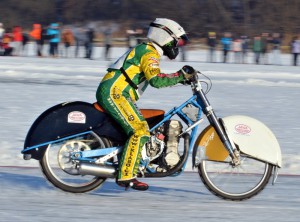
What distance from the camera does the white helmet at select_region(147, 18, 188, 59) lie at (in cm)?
718

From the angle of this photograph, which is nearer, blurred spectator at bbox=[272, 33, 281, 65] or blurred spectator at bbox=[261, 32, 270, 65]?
blurred spectator at bbox=[261, 32, 270, 65]

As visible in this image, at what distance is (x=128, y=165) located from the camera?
7195 mm

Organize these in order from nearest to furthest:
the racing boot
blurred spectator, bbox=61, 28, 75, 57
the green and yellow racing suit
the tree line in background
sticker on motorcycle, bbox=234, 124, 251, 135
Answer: the green and yellow racing suit, the racing boot, sticker on motorcycle, bbox=234, 124, 251, 135, blurred spectator, bbox=61, 28, 75, 57, the tree line in background

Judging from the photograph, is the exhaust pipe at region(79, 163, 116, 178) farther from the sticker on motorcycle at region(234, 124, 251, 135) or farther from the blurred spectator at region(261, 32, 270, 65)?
the blurred spectator at region(261, 32, 270, 65)

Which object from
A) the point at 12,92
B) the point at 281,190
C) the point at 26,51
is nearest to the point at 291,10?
the point at 26,51

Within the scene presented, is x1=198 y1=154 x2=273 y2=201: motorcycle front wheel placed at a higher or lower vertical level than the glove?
lower

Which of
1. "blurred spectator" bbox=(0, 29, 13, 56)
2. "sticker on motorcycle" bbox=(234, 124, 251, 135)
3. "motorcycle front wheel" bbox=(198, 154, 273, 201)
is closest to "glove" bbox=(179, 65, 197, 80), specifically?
"sticker on motorcycle" bbox=(234, 124, 251, 135)

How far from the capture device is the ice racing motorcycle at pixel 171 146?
7301mm

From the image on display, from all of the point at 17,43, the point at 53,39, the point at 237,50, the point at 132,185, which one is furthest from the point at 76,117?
the point at 17,43

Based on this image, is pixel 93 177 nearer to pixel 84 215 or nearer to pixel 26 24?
pixel 84 215

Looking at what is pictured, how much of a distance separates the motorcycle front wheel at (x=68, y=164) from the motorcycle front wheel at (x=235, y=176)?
0.99m

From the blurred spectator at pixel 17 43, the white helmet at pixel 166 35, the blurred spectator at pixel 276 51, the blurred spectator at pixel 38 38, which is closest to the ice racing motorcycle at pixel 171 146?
the white helmet at pixel 166 35

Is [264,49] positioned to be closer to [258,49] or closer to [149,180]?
[258,49]

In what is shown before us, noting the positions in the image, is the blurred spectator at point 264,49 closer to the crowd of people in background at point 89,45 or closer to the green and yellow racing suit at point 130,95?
the crowd of people in background at point 89,45
